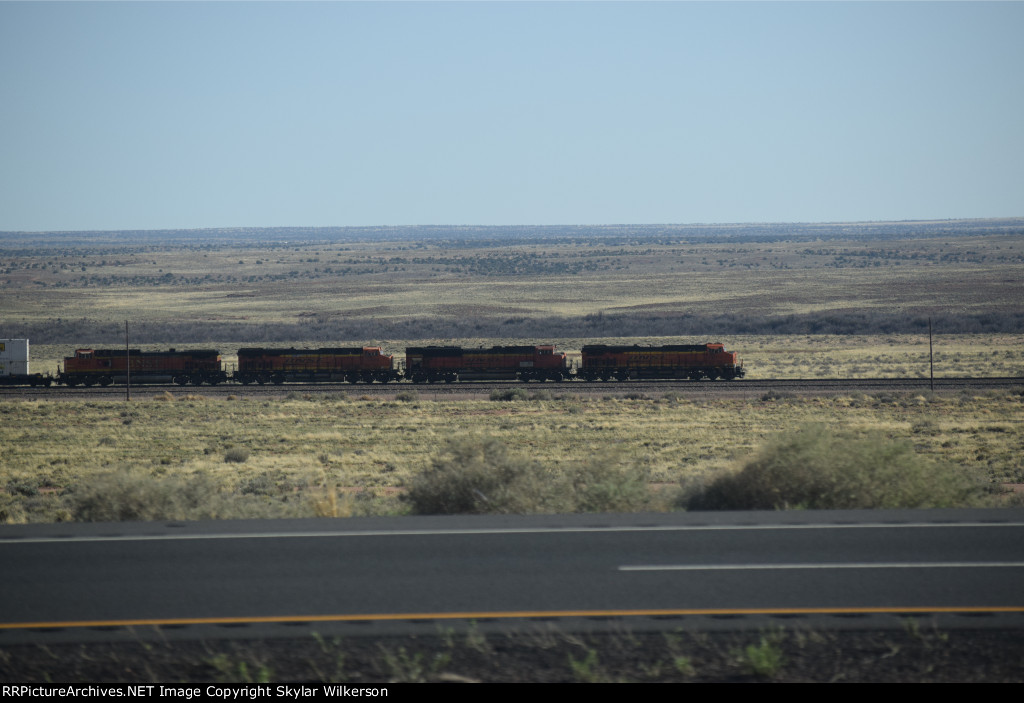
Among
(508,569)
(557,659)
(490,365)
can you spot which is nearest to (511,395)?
(490,365)

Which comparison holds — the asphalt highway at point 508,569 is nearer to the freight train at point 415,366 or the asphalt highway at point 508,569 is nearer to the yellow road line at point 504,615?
the yellow road line at point 504,615

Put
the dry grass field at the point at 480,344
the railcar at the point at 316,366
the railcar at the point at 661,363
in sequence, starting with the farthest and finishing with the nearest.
A: the railcar at the point at 316,366 < the railcar at the point at 661,363 < the dry grass field at the point at 480,344

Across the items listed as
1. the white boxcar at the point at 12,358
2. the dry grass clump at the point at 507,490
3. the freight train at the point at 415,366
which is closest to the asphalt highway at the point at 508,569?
the dry grass clump at the point at 507,490

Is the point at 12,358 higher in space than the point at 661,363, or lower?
lower

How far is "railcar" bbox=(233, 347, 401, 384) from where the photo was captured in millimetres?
53938

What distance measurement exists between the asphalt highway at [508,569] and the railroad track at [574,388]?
33804mm

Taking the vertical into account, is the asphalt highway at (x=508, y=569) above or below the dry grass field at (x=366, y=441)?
above

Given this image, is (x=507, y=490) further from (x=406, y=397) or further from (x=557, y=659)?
(x=406, y=397)

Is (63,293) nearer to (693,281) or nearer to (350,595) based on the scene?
(693,281)

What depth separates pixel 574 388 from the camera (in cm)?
4878

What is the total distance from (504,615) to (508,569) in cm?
139

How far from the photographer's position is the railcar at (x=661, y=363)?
5194 cm

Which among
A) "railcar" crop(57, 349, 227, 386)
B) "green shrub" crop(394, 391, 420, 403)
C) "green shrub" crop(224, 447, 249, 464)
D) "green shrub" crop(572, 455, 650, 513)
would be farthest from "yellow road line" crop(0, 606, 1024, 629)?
"railcar" crop(57, 349, 227, 386)
